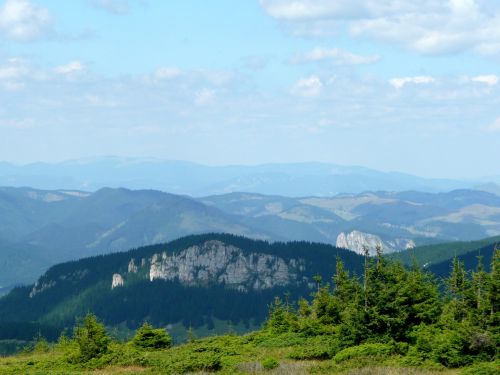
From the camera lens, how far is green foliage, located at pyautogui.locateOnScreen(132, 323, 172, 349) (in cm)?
6141

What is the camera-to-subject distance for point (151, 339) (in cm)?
6181

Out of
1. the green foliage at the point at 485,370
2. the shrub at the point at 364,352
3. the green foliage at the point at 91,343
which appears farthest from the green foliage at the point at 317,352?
the green foliage at the point at 91,343

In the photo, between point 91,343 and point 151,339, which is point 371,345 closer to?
point 91,343

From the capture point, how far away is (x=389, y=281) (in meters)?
48.3

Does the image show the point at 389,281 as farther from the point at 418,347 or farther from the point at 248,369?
the point at 248,369

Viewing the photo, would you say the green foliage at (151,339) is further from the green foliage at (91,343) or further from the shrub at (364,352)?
the shrub at (364,352)

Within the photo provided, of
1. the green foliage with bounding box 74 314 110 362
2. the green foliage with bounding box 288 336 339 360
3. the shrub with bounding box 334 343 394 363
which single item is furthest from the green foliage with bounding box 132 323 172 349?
the shrub with bounding box 334 343 394 363

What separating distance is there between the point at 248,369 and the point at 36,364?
71.6 feet

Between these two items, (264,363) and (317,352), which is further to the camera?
(317,352)

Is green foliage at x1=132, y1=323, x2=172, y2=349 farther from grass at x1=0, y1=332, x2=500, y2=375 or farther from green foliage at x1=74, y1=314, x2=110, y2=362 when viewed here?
green foliage at x1=74, y1=314, x2=110, y2=362

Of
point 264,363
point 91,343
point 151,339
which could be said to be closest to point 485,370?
point 264,363

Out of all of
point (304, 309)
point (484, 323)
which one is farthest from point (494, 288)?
point (304, 309)

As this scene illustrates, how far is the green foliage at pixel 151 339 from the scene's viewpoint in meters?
61.4

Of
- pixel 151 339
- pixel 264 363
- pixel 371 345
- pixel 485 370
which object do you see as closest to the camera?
pixel 485 370
